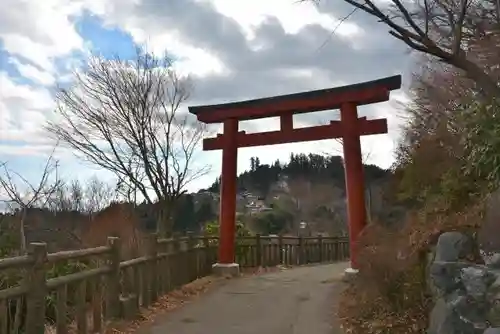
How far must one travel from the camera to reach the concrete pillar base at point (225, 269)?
13.9 m

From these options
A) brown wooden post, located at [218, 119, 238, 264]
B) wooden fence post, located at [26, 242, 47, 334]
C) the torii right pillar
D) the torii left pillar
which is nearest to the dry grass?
the torii left pillar

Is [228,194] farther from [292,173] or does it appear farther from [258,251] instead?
[292,173]

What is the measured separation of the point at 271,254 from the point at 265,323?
10.7 m

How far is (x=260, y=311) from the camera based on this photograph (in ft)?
28.6

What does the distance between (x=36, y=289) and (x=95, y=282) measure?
74.3 inches

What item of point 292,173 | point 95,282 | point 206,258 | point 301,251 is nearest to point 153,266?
point 95,282

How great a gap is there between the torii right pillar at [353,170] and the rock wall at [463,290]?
7114mm

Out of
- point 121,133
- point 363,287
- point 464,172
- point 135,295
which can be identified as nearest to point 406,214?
point 363,287

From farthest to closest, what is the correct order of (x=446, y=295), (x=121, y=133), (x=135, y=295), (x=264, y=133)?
1. (x=121, y=133)
2. (x=264, y=133)
3. (x=135, y=295)
4. (x=446, y=295)

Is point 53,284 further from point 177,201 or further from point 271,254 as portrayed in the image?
point 271,254

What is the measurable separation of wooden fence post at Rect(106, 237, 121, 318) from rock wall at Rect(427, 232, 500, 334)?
4.14 m

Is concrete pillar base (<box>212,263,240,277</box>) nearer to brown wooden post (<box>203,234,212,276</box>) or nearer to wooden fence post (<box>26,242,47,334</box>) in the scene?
brown wooden post (<box>203,234,212,276</box>)

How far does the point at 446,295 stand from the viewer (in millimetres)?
4531

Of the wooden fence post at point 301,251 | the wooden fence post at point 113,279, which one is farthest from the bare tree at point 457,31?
the wooden fence post at point 301,251
